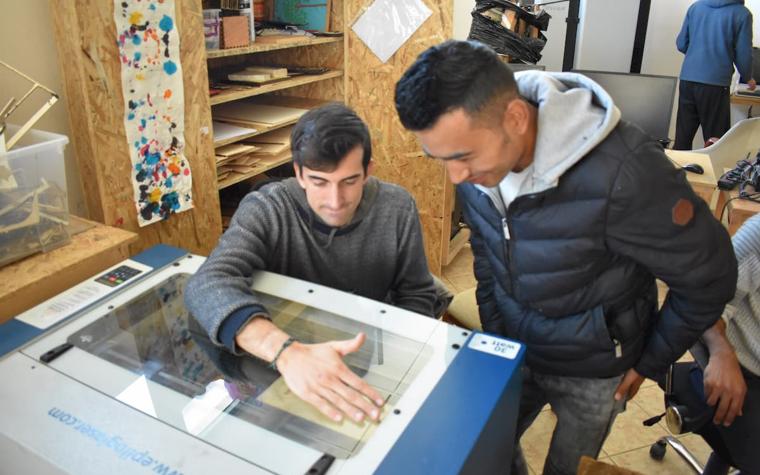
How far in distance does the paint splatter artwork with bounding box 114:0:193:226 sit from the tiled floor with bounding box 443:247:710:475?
58.4 inches

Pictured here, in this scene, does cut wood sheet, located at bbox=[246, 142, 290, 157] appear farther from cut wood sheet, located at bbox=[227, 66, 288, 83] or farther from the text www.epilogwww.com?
the text www.epilogwww.com

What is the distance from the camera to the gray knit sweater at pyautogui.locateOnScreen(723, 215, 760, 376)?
1.27 m

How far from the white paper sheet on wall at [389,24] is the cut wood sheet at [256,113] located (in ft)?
1.56

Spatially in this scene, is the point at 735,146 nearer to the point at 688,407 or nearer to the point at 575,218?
the point at 688,407

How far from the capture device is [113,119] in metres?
1.68

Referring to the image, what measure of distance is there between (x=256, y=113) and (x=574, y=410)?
6.06ft

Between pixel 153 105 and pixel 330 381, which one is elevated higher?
pixel 153 105

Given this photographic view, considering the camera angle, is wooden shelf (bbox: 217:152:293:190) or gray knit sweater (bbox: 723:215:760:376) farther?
wooden shelf (bbox: 217:152:293:190)

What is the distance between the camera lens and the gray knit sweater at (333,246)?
4.05 ft

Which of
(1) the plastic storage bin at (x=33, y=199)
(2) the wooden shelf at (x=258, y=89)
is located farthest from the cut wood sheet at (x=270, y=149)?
(1) the plastic storage bin at (x=33, y=199)

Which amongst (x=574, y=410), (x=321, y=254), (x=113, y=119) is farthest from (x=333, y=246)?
(x=113, y=119)

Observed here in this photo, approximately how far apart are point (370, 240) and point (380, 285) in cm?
13

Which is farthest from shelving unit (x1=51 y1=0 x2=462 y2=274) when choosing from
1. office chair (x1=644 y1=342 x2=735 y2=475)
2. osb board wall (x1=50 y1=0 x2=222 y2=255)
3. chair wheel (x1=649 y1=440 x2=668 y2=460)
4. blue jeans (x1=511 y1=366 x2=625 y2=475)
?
office chair (x1=644 y1=342 x2=735 y2=475)

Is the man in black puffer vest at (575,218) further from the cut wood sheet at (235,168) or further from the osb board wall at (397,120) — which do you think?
the osb board wall at (397,120)
